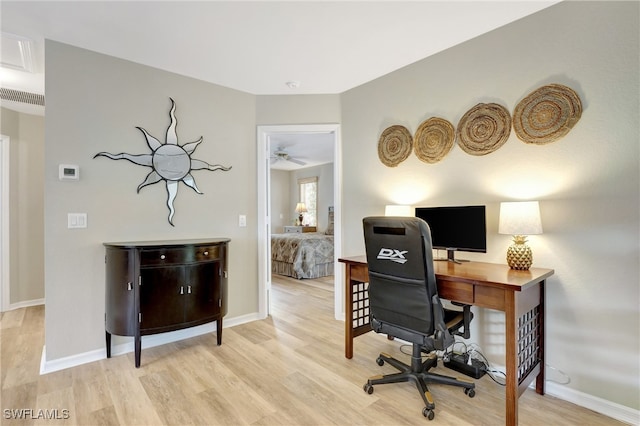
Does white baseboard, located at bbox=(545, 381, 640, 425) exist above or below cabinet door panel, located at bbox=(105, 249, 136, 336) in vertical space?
below

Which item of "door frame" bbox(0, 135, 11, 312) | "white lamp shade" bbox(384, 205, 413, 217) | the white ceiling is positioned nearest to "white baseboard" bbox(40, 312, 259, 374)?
"door frame" bbox(0, 135, 11, 312)

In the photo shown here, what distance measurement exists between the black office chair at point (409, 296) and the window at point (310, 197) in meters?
6.40

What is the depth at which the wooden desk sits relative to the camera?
5.50ft

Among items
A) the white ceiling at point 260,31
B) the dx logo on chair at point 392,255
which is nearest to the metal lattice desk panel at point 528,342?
the dx logo on chair at point 392,255

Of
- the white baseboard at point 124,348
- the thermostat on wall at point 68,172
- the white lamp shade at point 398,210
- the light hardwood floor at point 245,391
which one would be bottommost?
the light hardwood floor at point 245,391

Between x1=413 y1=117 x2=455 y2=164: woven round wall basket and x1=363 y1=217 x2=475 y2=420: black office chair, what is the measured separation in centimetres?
107

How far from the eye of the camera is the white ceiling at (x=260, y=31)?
2039 mm

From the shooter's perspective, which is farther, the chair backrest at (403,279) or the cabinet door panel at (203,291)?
the cabinet door panel at (203,291)

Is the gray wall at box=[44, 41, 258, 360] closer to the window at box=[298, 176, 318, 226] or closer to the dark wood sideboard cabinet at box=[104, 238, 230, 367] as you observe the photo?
the dark wood sideboard cabinet at box=[104, 238, 230, 367]

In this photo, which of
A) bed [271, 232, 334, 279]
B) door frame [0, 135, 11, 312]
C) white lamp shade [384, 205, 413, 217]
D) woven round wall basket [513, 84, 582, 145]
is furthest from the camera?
bed [271, 232, 334, 279]

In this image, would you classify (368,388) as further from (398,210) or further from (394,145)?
(394,145)

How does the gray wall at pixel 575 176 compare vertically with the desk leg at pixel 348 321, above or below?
above

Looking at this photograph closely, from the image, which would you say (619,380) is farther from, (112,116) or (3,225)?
(3,225)

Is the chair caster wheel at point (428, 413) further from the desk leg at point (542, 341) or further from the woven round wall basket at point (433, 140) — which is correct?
the woven round wall basket at point (433, 140)
